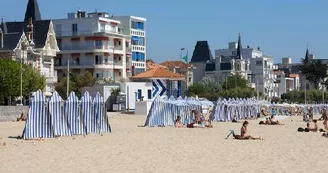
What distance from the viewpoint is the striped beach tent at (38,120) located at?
24.9m

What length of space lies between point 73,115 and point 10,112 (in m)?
18.9

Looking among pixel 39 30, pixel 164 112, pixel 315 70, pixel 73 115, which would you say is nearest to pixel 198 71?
pixel 315 70

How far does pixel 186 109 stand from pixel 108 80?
38665mm

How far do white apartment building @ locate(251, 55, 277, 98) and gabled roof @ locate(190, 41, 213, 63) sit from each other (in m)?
9.72

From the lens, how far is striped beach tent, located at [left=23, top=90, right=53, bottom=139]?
24.9 meters

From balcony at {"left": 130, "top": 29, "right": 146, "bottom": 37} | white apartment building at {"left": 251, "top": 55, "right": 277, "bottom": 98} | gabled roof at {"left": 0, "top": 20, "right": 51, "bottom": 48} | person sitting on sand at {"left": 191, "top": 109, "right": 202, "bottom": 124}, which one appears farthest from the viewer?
white apartment building at {"left": 251, "top": 55, "right": 277, "bottom": 98}

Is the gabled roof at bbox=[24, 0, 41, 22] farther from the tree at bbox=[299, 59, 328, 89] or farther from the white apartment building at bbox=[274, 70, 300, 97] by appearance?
the white apartment building at bbox=[274, 70, 300, 97]

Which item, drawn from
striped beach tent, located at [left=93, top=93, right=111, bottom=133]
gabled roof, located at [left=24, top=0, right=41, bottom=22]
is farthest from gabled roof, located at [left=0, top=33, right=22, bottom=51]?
striped beach tent, located at [left=93, top=93, right=111, bottom=133]

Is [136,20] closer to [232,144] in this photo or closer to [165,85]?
[165,85]

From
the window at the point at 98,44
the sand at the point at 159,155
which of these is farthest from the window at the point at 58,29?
the sand at the point at 159,155

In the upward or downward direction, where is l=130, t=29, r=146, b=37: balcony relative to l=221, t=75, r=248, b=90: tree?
upward

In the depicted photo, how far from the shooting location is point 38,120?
25.2 metres

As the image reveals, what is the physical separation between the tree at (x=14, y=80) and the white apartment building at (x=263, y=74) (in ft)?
243

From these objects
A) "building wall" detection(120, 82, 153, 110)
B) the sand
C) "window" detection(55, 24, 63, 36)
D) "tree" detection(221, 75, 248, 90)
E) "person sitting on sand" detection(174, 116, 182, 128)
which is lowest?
the sand
